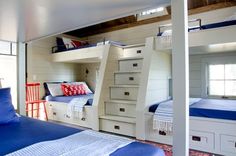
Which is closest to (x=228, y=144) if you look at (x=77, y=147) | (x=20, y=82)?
(x=77, y=147)

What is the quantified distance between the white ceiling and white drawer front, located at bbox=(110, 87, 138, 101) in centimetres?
150

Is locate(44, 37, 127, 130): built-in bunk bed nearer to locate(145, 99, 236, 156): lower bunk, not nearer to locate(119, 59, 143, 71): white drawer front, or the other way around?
locate(119, 59, 143, 71): white drawer front

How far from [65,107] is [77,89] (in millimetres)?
742

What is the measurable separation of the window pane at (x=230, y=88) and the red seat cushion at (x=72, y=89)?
3139mm

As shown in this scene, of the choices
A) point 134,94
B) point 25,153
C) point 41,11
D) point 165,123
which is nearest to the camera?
point 25,153

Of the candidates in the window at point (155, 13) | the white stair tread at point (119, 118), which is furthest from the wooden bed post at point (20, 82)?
the window at point (155, 13)

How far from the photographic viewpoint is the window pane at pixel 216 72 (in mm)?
3549

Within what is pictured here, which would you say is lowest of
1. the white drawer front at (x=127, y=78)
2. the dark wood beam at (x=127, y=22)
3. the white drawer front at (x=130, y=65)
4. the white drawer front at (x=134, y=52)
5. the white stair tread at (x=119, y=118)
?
the white stair tread at (x=119, y=118)

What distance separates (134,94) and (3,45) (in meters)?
3.07

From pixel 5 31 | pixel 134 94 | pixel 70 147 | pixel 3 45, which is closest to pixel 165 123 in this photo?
pixel 134 94

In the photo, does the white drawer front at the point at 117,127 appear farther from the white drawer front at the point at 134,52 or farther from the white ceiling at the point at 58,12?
the white ceiling at the point at 58,12

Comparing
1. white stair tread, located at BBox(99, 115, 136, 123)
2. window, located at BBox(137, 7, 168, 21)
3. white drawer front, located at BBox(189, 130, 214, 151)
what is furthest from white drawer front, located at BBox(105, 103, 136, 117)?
window, located at BBox(137, 7, 168, 21)

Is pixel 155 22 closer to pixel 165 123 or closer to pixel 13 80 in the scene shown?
pixel 165 123

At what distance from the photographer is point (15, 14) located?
71.9 inches
